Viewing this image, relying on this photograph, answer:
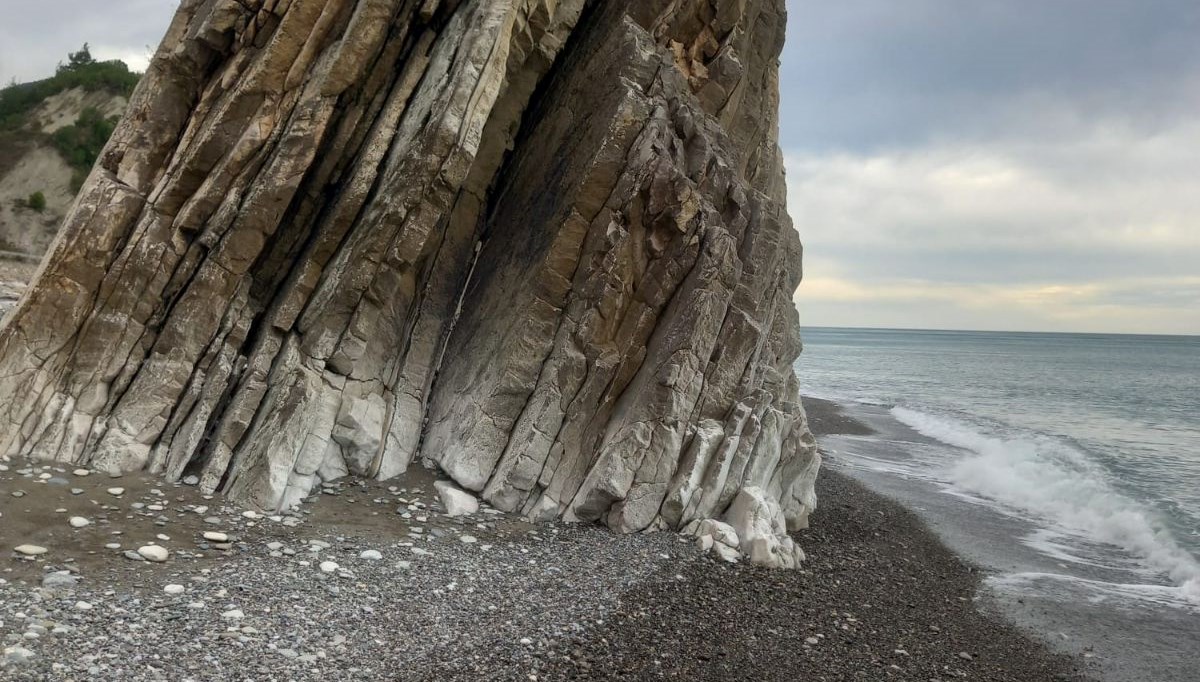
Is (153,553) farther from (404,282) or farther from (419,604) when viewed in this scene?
(404,282)

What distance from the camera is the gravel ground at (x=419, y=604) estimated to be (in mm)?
9078

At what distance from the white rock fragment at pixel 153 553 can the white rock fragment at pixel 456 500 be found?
17.9 ft

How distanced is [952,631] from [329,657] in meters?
11.6

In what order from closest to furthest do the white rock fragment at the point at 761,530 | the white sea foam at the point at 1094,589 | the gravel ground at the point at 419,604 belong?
the gravel ground at the point at 419,604 → the white rock fragment at the point at 761,530 → the white sea foam at the point at 1094,589

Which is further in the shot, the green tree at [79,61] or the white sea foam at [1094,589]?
the green tree at [79,61]

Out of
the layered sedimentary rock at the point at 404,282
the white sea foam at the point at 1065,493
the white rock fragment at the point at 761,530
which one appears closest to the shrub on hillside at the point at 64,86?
the layered sedimentary rock at the point at 404,282

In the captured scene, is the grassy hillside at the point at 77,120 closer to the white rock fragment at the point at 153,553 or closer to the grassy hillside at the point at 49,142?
the grassy hillside at the point at 49,142

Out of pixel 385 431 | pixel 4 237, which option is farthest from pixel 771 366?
pixel 4 237

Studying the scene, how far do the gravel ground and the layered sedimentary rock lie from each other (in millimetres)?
1351

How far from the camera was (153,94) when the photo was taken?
53.8 feet

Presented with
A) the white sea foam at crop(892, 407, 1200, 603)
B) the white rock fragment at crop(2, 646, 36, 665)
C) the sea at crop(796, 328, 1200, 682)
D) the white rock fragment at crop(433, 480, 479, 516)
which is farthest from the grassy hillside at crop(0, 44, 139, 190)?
the white sea foam at crop(892, 407, 1200, 603)

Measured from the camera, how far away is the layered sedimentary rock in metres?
14.6

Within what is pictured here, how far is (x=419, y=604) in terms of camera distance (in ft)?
36.6

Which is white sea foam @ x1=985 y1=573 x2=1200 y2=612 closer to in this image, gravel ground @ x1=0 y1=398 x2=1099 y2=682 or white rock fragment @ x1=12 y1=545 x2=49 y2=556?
gravel ground @ x1=0 y1=398 x2=1099 y2=682
